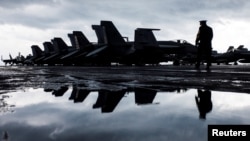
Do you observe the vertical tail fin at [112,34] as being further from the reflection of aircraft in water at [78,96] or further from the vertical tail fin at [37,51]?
the vertical tail fin at [37,51]

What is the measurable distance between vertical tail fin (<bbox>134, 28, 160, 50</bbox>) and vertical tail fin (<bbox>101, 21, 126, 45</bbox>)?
1.71 meters

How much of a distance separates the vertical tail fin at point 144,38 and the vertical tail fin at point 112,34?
1713mm

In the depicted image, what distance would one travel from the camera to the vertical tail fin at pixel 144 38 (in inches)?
1097

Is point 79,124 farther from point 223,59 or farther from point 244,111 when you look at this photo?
point 223,59

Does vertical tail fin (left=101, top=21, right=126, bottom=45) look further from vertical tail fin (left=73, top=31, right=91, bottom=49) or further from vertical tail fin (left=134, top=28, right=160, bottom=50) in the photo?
vertical tail fin (left=73, top=31, right=91, bottom=49)

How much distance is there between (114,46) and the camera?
95.8ft

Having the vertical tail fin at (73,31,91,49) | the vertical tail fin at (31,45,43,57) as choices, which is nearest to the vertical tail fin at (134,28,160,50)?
the vertical tail fin at (73,31,91,49)

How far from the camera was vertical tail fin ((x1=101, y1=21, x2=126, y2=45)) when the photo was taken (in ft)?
92.8

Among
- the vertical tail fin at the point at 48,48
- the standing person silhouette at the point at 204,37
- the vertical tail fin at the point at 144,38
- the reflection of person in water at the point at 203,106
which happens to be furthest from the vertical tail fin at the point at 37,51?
the reflection of person in water at the point at 203,106

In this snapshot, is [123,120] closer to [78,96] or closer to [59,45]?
[78,96]

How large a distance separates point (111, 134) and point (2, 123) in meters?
0.76

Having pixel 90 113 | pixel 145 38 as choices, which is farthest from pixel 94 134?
pixel 145 38

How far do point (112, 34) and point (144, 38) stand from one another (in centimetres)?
320

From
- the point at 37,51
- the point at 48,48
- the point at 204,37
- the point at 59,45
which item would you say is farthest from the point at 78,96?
the point at 37,51
